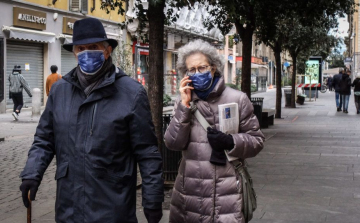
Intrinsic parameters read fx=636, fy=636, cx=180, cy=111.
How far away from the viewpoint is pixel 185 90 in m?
4.11

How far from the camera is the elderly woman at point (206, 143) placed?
3.98 metres

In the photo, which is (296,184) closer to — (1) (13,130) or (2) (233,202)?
(2) (233,202)

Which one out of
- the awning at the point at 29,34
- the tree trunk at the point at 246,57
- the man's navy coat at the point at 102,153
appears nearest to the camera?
the man's navy coat at the point at 102,153

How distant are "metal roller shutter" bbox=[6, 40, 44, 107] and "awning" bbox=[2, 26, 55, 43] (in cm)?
58

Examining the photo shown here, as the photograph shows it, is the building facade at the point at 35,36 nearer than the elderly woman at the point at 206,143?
No

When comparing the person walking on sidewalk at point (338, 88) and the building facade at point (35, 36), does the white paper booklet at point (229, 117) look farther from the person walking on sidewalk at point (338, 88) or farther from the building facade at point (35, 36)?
the person walking on sidewalk at point (338, 88)

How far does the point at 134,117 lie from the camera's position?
3436 mm

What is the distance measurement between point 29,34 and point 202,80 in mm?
20765

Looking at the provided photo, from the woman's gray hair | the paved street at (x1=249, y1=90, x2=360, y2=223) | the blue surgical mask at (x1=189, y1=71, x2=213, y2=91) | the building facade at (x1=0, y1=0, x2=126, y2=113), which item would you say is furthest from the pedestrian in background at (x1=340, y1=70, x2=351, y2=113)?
the blue surgical mask at (x1=189, y1=71, x2=213, y2=91)

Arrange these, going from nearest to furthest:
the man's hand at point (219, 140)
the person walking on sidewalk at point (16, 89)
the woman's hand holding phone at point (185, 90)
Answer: the man's hand at point (219, 140)
the woman's hand holding phone at point (185, 90)
the person walking on sidewalk at point (16, 89)

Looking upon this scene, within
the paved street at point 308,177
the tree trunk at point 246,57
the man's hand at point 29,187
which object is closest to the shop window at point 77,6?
the paved street at point 308,177

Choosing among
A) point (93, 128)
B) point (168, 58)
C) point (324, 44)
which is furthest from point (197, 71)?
point (168, 58)

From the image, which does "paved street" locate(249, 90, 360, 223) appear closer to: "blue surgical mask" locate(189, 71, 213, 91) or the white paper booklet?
the white paper booklet

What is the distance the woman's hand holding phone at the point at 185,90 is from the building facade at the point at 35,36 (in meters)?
19.0
